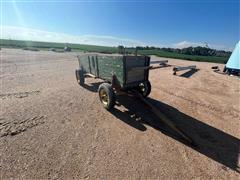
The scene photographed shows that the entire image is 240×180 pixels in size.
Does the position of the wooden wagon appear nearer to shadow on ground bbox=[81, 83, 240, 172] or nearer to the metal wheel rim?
the metal wheel rim

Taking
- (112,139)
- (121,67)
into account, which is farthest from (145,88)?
(112,139)

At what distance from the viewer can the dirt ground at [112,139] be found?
9.66 feet

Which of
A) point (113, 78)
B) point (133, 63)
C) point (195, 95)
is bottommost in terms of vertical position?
point (195, 95)

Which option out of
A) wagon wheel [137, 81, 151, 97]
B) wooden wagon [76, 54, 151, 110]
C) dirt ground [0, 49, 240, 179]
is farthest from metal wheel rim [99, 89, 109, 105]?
wagon wheel [137, 81, 151, 97]

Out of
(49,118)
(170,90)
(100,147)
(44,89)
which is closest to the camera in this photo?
(100,147)

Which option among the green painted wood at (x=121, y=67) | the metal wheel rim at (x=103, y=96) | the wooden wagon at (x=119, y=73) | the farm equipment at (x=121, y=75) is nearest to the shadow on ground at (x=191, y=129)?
the farm equipment at (x=121, y=75)

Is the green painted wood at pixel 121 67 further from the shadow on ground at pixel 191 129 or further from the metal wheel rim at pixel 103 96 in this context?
the shadow on ground at pixel 191 129

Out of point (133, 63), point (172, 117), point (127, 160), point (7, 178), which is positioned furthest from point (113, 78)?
point (7, 178)

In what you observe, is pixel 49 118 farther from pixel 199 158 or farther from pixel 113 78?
pixel 199 158

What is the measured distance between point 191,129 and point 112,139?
2334 millimetres

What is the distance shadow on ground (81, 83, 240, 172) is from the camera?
11.5 feet

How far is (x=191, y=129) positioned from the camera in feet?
14.7

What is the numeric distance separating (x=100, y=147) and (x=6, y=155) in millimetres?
1928

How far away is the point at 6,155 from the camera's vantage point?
3.21 meters
